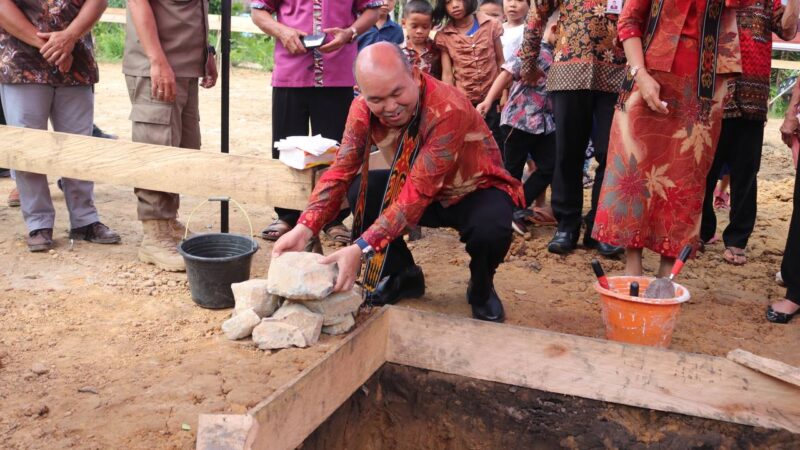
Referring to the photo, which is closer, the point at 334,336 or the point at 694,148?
the point at 334,336

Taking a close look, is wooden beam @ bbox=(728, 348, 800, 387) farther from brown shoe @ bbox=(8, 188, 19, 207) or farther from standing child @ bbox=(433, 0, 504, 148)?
brown shoe @ bbox=(8, 188, 19, 207)

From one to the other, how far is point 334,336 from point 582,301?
1515 millimetres

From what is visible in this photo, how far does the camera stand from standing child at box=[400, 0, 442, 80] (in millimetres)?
5348

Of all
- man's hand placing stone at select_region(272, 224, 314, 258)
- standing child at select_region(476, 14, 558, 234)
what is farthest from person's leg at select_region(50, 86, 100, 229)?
standing child at select_region(476, 14, 558, 234)

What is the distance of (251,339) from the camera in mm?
3186

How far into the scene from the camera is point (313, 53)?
4430 mm

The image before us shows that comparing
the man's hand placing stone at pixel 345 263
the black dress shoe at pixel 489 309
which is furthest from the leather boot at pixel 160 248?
the black dress shoe at pixel 489 309

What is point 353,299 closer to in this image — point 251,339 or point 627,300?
point 251,339

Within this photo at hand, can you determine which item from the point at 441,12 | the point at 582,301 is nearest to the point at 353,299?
the point at 582,301

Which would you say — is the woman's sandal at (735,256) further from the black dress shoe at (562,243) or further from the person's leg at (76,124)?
the person's leg at (76,124)

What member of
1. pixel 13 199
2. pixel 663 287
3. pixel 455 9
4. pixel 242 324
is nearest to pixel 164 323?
pixel 242 324

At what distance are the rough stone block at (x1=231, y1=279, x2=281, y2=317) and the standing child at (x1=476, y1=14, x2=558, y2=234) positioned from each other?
7.75 ft

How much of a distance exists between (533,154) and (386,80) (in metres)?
2.67

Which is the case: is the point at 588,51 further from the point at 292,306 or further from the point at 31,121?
the point at 31,121
